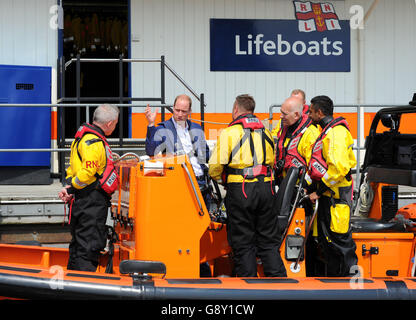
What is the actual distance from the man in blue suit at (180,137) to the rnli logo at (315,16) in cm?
504

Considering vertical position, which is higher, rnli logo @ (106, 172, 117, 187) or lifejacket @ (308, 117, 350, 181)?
lifejacket @ (308, 117, 350, 181)

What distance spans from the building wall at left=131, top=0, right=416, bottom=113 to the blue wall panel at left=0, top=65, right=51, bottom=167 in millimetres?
1516

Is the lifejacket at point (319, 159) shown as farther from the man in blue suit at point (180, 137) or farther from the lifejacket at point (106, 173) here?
the lifejacket at point (106, 173)

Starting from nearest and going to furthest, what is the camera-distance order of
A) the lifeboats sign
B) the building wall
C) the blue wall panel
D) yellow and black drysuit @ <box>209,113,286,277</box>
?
yellow and black drysuit @ <box>209,113,286,277</box> → the blue wall panel → the building wall → the lifeboats sign

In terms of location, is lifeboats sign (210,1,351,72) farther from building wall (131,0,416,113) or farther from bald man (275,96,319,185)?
bald man (275,96,319,185)

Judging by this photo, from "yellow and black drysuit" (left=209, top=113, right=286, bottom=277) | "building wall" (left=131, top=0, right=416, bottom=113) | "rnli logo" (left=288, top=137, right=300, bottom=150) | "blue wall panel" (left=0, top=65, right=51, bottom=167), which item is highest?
"building wall" (left=131, top=0, right=416, bottom=113)

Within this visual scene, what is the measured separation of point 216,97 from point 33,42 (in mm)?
2866

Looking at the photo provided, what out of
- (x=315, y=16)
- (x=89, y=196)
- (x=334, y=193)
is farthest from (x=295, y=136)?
(x=315, y=16)

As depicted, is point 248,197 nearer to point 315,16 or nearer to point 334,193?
point 334,193

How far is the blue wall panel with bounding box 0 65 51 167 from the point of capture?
26.6 feet

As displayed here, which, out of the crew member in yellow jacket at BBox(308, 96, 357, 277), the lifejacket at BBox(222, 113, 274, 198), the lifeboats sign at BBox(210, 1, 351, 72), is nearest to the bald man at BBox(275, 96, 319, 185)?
the crew member in yellow jacket at BBox(308, 96, 357, 277)

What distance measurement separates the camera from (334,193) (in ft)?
14.0
